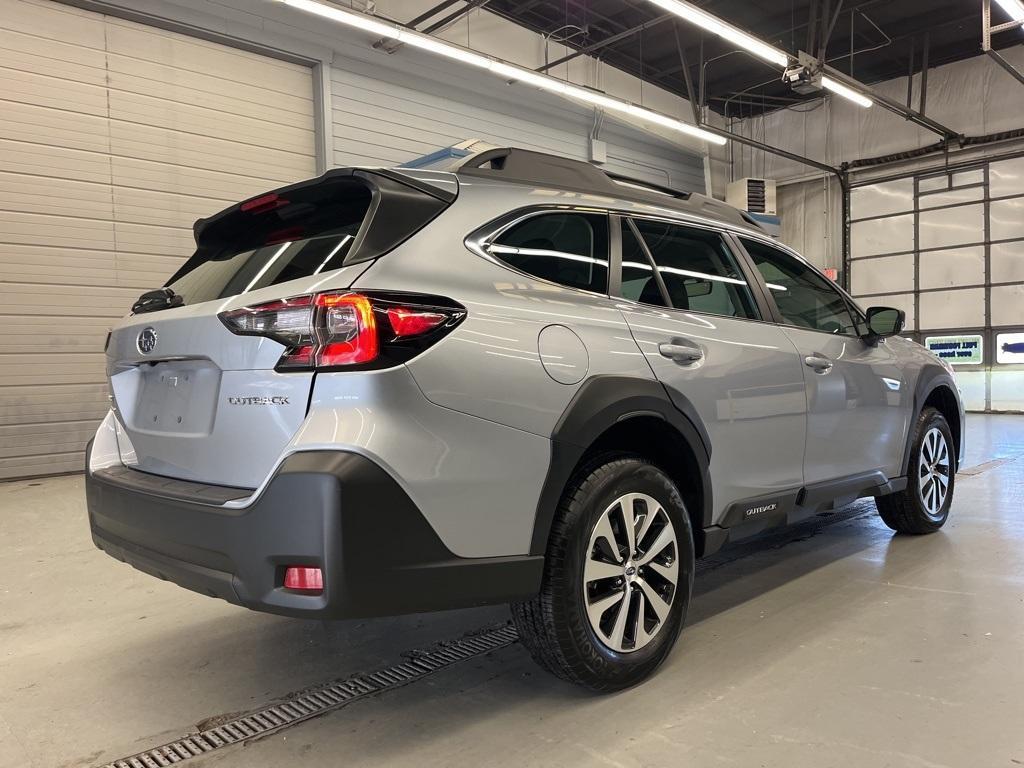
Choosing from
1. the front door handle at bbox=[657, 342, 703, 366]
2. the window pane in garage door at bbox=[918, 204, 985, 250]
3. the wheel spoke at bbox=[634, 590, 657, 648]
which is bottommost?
the wheel spoke at bbox=[634, 590, 657, 648]

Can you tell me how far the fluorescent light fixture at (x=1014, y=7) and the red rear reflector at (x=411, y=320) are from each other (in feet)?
26.1

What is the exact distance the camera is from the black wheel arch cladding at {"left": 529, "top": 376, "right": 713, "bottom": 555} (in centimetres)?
187

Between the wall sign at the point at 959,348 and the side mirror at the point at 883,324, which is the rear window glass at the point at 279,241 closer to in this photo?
the side mirror at the point at 883,324

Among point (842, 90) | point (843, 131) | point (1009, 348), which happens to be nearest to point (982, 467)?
point (842, 90)

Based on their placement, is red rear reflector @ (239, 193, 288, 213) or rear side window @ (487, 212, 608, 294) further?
red rear reflector @ (239, 193, 288, 213)

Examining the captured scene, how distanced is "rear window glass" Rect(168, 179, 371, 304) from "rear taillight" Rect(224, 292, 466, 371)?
6.0 inches

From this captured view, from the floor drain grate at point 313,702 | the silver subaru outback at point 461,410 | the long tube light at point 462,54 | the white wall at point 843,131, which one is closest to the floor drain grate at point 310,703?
the floor drain grate at point 313,702

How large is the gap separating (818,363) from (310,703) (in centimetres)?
227

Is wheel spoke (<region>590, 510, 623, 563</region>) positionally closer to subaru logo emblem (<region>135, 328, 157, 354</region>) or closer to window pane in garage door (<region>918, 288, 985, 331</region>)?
subaru logo emblem (<region>135, 328, 157, 354</region>)

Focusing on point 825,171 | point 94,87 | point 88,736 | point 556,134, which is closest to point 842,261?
point 825,171

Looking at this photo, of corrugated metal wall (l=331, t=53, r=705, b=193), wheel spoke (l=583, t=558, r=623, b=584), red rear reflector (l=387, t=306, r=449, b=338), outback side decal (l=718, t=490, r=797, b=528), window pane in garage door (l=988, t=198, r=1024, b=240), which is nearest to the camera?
red rear reflector (l=387, t=306, r=449, b=338)

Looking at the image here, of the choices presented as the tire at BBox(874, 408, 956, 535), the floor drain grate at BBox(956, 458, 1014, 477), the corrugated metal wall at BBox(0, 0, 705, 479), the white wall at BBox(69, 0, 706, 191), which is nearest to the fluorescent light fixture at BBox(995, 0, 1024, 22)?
the floor drain grate at BBox(956, 458, 1014, 477)

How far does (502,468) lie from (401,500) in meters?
0.29

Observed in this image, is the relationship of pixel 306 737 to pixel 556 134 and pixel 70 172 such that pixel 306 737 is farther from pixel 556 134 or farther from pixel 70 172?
pixel 556 134
